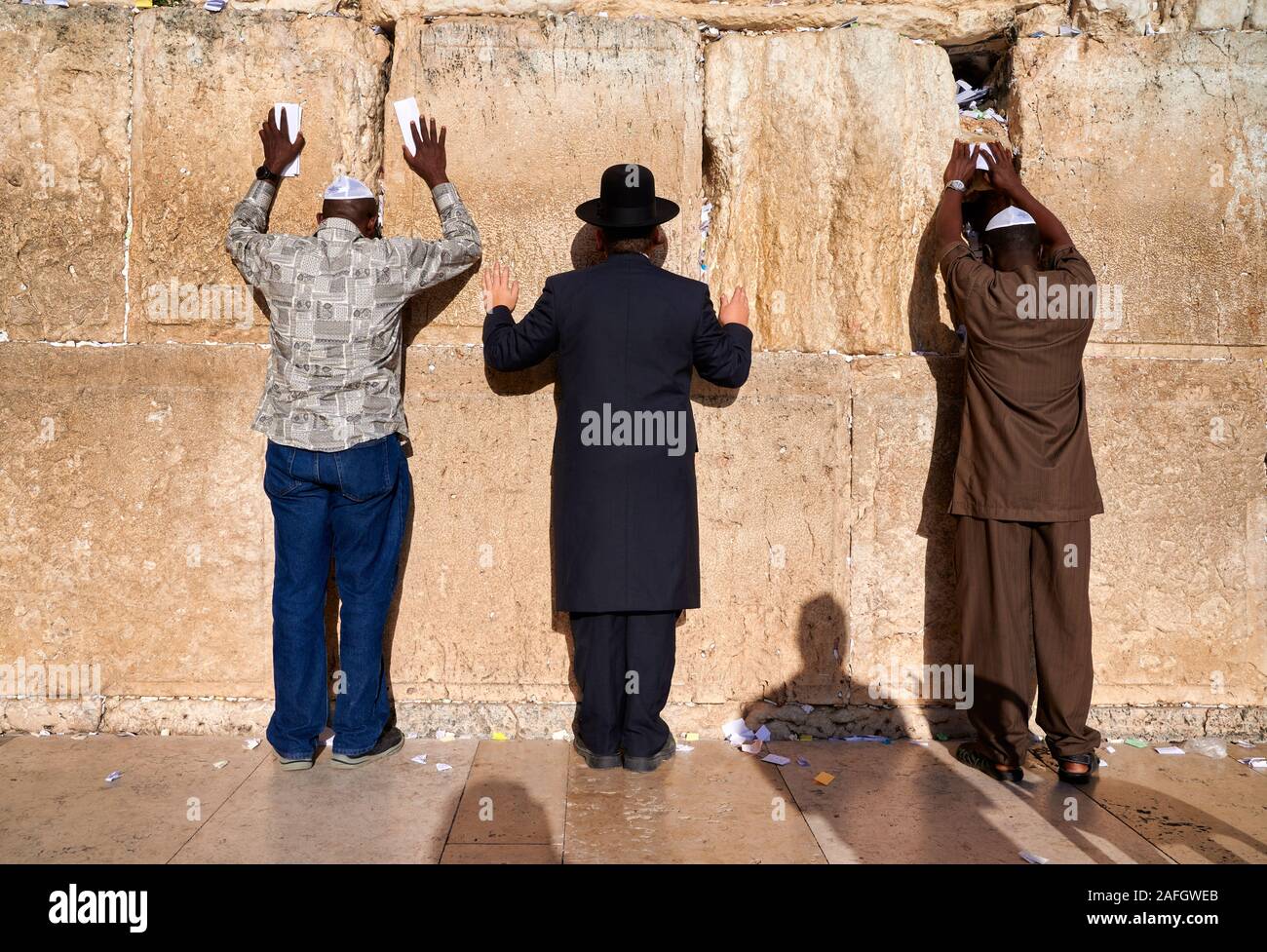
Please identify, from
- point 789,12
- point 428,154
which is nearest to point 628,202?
point 428,154

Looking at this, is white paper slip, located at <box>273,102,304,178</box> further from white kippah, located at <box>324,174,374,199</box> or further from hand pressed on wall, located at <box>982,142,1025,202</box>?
hand pressed on wall, located at <box>982,142,1025,202</box>

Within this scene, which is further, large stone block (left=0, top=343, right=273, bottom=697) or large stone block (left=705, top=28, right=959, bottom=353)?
large stone block (left=705, top=28, right=959, bottom=353)

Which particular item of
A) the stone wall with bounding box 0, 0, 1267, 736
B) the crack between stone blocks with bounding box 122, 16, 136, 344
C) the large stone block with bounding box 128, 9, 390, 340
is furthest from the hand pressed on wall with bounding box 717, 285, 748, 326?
the crack between stone blocks with bounding box 122, 16, 136, 344

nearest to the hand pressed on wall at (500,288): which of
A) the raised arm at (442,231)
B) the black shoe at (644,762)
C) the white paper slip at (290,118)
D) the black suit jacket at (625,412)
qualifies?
the raised arm at (442,231)

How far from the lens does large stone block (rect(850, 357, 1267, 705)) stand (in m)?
4.06

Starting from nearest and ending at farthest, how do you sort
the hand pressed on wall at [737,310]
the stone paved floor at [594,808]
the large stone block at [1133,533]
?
the stone paved floor at [594,808], the hand pressed on wall at [737,310], the large stone block at [1133,533]

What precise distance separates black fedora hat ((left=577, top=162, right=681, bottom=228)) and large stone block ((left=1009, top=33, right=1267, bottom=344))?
1.69m

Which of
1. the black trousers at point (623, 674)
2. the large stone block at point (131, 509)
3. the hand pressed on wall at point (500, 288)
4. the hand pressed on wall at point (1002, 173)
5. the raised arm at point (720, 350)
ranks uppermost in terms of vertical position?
the hand pressed on wall at point (1002, 173)

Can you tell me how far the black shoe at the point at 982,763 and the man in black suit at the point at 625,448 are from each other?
1.20 meters

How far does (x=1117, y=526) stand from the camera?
408 cm

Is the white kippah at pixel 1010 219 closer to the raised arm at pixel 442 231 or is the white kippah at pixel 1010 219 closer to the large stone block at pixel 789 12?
the large stone block at pixel 789 12

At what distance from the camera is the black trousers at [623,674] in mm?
3629
